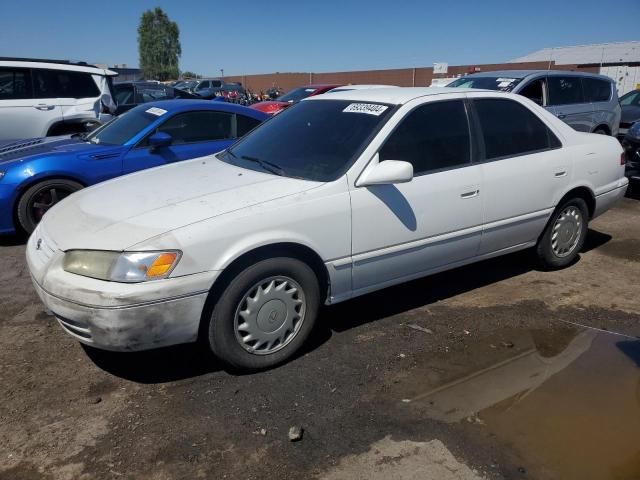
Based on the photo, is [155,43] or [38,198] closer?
[38,198]

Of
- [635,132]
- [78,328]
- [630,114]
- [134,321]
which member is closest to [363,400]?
[134,321]

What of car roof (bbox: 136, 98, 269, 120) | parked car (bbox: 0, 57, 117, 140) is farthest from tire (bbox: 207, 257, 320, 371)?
parked car (bbox: 0, 57, 117, 140)

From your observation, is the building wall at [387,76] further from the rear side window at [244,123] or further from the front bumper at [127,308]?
the front bumper at [127,308]

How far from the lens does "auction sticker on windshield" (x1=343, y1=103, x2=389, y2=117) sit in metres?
3.61

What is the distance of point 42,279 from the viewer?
2922mm

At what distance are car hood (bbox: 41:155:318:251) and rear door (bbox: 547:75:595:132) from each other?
6653 mm

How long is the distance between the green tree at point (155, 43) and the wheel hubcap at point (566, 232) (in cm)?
7484

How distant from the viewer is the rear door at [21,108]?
7.74 metres

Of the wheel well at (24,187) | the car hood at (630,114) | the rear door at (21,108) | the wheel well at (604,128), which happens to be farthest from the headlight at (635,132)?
the rear door at (21,108)

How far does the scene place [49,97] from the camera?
7973mm

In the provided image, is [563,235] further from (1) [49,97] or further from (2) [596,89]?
(1) [49,97]

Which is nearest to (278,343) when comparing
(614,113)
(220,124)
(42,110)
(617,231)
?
(220,124)

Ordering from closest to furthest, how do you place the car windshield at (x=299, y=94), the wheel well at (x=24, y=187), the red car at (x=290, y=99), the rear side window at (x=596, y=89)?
the wheel well at (x=24, y=187)
the rear side window at (x=596, y=89)
the red car at (x=290, y=99)
the car windshield at (x=299, y=94)

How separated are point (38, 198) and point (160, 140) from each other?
1391 mm
